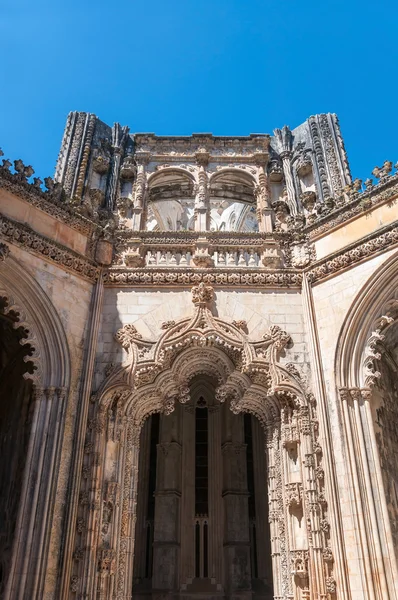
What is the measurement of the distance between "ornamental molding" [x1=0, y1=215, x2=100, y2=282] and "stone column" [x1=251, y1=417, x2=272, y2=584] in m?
8.17

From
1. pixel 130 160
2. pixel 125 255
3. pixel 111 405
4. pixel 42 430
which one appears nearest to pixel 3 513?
→ pixel 42 430

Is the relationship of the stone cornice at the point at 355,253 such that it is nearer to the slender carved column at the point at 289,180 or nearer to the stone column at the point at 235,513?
the slender carved column at the point at 289,180

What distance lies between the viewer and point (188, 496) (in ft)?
48.2

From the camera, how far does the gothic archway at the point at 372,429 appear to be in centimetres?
807

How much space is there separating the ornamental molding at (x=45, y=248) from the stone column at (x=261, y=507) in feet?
26.8

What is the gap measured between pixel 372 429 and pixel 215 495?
23.0ft

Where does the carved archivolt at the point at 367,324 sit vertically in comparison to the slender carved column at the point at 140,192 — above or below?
below

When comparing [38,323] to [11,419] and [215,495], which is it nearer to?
[11,419]

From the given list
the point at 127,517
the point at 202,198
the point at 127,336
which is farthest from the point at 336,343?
the point at 202,198

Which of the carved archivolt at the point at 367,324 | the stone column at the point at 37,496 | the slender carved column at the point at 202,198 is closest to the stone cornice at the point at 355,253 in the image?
the carved archivolt at the point at 367,324

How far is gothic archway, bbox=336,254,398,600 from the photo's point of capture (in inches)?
318

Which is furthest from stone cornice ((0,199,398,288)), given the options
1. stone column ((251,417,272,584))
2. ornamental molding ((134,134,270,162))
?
stone column ((251,417,272,584))

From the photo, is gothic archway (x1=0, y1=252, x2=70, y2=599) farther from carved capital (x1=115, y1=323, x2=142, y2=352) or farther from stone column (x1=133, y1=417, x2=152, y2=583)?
stone column (x1=133, y1=417, x2=152, y2=583)

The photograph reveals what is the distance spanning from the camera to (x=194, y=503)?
14719 mm
